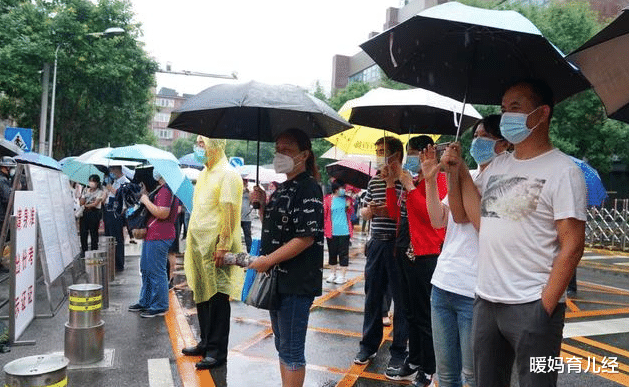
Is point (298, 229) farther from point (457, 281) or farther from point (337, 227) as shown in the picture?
point (337, 227)

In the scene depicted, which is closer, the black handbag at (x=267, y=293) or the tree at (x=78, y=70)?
the black handbag at (x=267, y=293)

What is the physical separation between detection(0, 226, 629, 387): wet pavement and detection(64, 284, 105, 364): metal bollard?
0.41 ft

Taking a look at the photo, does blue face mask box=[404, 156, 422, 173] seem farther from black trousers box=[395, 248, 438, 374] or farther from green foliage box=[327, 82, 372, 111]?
green foliage box=[327, 82, 372, 111]

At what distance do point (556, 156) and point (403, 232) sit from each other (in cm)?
196

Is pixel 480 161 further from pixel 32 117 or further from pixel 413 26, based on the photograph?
pixel 32 117

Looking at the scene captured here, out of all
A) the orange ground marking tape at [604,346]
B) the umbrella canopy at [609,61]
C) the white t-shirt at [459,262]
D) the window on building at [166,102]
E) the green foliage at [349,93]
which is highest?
the window on building at [166,102]

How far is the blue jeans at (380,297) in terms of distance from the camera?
14.5 ft

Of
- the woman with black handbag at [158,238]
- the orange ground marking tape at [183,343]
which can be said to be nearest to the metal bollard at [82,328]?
the orange ground marking tape at [183,343]

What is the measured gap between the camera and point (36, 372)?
8.77 ft

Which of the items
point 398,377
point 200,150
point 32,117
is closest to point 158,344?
point 200,150

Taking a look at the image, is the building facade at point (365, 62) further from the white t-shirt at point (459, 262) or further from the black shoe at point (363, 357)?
the white t-shirt at point (459, 262)

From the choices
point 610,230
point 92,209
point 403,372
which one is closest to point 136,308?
point 403,372

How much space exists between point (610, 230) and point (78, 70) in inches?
858

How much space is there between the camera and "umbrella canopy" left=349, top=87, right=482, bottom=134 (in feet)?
15.3
